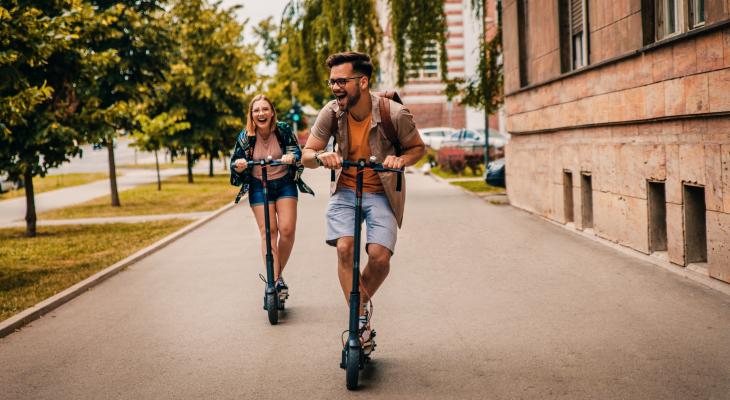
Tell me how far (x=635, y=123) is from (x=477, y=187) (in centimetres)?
1401

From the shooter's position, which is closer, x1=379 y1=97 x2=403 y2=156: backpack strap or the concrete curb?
x1=379 y1=97 x2=403 y2=156: backpack strap

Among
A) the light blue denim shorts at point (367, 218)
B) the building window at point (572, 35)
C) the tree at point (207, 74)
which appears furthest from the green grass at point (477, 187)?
the light blue denim shorts at point (367, 218)

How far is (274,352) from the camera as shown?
606 centimetres

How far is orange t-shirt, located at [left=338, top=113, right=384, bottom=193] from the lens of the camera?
18.2 feet

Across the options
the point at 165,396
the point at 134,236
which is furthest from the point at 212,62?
the point at 165,396

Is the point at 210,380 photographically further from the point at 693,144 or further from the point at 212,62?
the point at 212,62

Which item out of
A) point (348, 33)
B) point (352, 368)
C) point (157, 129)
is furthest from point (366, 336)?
point (157, 129)

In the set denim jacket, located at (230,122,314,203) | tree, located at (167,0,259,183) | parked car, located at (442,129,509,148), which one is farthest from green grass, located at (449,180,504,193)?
parked car, located at (442,129,509,148)

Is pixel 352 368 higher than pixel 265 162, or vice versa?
pixel 265 162

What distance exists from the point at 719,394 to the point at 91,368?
3.73 m

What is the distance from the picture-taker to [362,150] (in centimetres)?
554

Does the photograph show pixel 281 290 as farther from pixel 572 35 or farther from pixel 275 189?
pixel 572 35

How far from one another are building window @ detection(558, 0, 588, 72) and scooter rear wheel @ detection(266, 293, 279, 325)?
7.61 metres

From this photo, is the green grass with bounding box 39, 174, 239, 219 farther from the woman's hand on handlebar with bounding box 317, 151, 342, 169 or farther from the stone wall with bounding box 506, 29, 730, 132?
the woman's hand on handlebar with bounding box 317, 151, 342, 169
